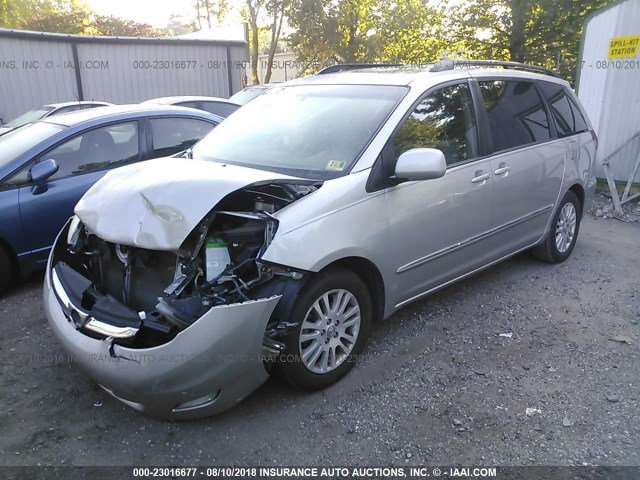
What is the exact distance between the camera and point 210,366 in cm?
254

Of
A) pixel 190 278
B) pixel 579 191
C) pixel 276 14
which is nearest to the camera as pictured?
pixel 190 278

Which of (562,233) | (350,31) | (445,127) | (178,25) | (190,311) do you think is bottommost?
(562,233)

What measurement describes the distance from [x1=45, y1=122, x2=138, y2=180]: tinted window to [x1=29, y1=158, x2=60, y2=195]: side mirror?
0.16 meters

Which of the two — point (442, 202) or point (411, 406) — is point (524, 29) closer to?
point (442, 202)

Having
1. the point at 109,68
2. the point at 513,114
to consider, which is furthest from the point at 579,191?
the point at 109,68

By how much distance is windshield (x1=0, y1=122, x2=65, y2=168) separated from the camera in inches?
181

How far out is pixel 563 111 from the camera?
508 centimetres

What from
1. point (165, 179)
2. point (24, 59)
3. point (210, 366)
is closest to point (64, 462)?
point (210, 366)

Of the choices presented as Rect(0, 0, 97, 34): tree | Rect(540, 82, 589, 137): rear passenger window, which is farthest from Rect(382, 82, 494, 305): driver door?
Rect(0, 0, 97, 34): tree

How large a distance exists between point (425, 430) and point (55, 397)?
83.3 inches

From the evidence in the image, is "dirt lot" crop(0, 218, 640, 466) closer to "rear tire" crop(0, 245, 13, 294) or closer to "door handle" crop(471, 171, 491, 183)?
"rear tire" crop(0, 245, 13, 294)

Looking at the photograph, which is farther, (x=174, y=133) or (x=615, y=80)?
(x=615, y=80)

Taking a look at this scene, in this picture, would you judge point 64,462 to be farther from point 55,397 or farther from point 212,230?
point 212,230

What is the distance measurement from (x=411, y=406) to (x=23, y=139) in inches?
164
